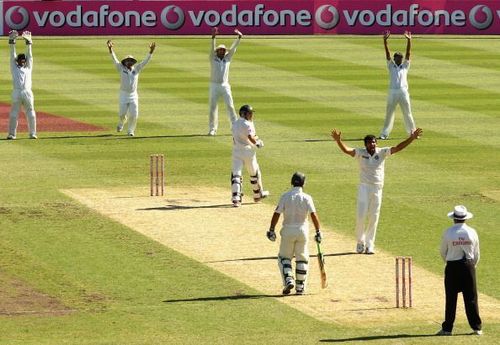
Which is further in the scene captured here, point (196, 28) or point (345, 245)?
point (196, 28)

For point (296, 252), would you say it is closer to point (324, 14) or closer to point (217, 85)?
point (217, 85)

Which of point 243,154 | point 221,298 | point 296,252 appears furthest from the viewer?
point 243,154

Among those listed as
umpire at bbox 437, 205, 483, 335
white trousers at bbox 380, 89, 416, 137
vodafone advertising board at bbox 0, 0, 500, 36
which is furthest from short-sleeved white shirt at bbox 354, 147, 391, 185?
vodafone advertising board at bbox 0, 0, 500, 36

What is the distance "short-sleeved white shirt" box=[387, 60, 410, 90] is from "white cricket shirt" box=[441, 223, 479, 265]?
17.9 metres

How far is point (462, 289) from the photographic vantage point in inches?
803

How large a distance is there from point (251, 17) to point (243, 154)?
3289cm

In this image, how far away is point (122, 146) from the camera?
37375 mm

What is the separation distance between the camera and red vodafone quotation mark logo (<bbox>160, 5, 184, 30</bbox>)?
204 feet

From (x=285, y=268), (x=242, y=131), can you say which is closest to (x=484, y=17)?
(x=242, y=131)

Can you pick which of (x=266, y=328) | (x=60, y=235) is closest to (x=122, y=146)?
(x=60, y=235)

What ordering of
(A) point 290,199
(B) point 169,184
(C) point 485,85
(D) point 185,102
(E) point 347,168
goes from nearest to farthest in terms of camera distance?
(A) point 290,199, (B) point 169,184, (E) point 347,168, (D) point 185,102, (C) point 485,85

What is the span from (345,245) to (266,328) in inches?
226

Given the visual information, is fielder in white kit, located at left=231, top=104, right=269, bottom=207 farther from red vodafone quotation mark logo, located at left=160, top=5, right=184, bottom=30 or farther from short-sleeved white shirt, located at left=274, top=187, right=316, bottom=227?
red vodafone quotation mark logo, located at left=160, top=5, right=184, bottom=30

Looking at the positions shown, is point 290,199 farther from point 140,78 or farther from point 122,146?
point 140,78
